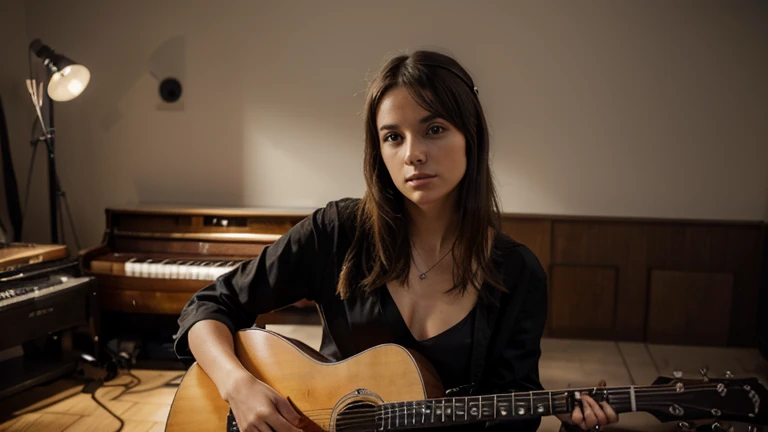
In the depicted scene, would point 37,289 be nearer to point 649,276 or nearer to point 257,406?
point 257,406

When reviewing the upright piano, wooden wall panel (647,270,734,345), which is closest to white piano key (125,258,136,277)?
the upright piano

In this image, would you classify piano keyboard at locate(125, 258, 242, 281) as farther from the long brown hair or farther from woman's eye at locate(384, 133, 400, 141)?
woman's eye at locate(384, 133, 400, 141)

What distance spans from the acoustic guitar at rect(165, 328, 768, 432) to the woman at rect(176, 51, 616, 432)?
69mm

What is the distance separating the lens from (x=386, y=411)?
4.17 ft

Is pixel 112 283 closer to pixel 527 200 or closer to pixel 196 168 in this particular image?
pixel 196 168

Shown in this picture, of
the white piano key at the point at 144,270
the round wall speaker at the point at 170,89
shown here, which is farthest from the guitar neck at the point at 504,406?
the round wall speaker at the point at 170,89

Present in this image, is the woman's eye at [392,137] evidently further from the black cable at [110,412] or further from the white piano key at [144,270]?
the white piano key at [144,270]

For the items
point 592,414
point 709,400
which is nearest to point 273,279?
point 592,414

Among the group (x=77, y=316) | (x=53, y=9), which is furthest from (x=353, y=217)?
(x=53, y=9)

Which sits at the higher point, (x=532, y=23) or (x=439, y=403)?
(x=532, y=23)

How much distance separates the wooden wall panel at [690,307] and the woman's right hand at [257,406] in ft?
10.3

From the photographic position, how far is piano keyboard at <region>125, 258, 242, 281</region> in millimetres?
3010

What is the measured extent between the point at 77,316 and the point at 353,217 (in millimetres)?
2138

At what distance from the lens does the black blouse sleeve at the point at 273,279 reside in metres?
1.53
